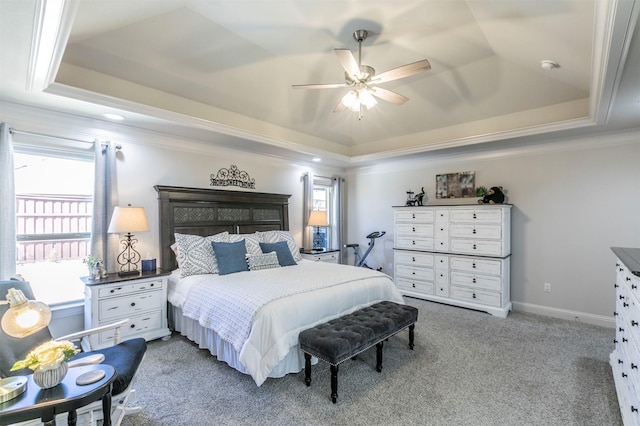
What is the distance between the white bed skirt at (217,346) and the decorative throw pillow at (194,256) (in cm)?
51

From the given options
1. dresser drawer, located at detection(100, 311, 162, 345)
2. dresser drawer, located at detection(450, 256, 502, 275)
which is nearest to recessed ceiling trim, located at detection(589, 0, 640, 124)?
dresser drawer, located at detection(450, 256, 502, 275)

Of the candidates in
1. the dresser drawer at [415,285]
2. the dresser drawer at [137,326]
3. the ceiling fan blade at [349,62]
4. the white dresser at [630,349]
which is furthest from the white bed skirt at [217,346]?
the dresser drawer at [415,285]

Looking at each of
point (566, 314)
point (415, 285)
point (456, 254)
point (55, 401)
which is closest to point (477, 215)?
point (456, 254)

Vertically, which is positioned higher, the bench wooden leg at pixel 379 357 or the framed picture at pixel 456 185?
the framed picture at pixel 456 185

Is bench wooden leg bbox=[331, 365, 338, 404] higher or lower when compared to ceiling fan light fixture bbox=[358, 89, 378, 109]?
lower

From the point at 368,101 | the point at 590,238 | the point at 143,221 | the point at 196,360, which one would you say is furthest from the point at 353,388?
the point at 590,238

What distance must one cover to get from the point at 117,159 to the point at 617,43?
4701 mm

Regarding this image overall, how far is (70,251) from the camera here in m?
3.44

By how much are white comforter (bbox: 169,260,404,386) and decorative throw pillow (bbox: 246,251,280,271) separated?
16cm

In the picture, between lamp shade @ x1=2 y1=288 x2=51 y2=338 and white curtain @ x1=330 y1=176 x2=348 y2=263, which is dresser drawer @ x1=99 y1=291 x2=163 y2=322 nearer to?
lamp shade @ x1=2 y1=288 x2=51 y2=338

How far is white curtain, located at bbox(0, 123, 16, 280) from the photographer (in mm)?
2873

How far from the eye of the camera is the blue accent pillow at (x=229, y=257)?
3.64 metres

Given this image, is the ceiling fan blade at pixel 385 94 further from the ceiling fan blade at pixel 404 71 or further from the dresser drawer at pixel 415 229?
the dresser drawer at pixel 415 229

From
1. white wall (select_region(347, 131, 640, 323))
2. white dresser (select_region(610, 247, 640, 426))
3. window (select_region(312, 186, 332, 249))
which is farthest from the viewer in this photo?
window (select_region(312, 186, 332, 249))
